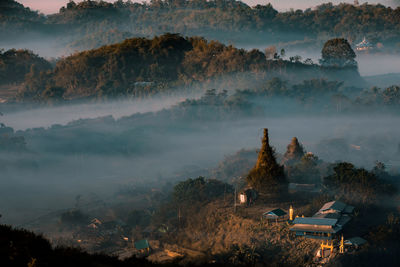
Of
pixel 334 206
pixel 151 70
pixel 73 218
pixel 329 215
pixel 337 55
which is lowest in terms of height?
pixel 73 218

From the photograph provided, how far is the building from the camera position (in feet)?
140

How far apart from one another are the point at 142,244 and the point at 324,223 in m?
18.0

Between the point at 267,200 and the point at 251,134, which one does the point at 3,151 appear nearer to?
the point at 251,134

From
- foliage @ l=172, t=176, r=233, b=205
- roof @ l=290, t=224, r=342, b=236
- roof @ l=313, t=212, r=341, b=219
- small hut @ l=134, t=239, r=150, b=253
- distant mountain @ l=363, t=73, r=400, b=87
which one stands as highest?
distant mountain @ l=363, t=73, r=400, b=87

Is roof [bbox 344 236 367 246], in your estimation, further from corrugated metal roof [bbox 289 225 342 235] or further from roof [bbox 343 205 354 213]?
roof [bbox 343 205 354 213]

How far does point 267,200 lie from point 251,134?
211ft

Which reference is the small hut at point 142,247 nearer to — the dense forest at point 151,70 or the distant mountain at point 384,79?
the dense forest at point 151,70

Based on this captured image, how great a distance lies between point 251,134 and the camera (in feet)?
386

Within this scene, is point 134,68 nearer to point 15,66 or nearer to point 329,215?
point 15,66

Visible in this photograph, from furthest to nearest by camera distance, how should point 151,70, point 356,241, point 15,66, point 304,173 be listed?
point 15,66, point 151,70, point 304,173, point 356,241

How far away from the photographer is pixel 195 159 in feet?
335

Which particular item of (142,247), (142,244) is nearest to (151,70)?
(142,244)

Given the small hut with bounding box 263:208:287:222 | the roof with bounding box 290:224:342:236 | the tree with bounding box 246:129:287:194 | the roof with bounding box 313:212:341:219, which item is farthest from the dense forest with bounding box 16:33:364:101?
the roof with bounding box 290:224:342:236

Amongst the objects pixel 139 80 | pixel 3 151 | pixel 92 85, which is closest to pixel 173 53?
pixel 139 80
